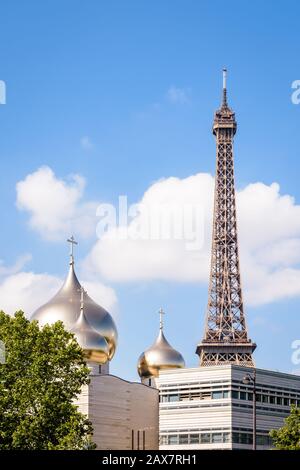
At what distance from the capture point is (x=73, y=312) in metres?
71.6

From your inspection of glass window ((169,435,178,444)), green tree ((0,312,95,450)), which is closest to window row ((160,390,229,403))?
glass window ((169,435,178,444))

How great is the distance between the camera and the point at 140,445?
72.1 meters

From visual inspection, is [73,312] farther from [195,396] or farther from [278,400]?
[278,400]

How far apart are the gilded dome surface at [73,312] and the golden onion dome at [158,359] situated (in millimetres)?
6913

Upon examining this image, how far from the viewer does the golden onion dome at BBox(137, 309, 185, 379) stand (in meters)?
79.9

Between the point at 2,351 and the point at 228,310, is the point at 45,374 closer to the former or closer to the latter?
the point at 2,351

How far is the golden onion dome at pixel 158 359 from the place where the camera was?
79875mm

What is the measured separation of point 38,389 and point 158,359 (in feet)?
106

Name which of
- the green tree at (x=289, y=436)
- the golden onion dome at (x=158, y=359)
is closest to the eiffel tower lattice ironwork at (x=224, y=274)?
the golden onion dome at (x=158, y=359)

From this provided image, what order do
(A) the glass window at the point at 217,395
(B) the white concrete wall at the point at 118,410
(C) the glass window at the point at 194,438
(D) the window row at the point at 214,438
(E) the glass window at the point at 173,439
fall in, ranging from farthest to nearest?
(E) the glass window at the point at 173,439, (A) the glass window at the point at 217,395, (C) the glass window at the point at 194,438, (D) the window row at the point at 214,438, (B) the white concrete wall at the point at 118,410

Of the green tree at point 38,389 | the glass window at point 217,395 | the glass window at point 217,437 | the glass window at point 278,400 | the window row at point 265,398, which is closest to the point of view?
the green tree at point 38,389

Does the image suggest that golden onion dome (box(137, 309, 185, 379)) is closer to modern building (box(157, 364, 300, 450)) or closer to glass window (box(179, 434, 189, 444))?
modern building (box(157, 364, 300, 450))

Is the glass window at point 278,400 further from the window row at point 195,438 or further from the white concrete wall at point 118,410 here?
the white concrete wall at point 118,410
